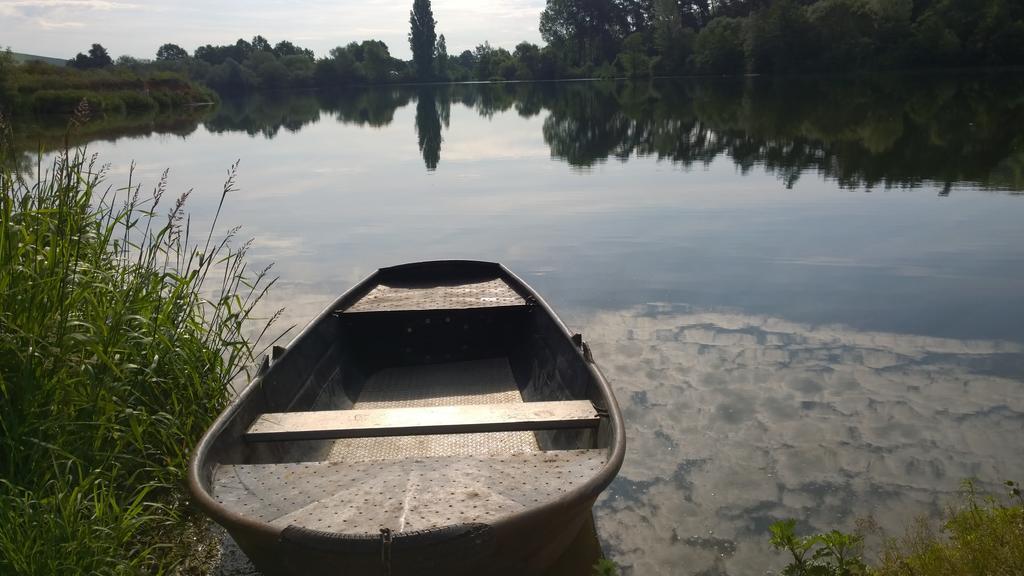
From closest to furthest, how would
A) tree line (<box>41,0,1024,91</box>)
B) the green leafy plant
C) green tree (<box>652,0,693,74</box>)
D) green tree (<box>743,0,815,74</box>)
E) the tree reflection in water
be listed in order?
1. the green leafy plant
2. the tree reflection in water
3. tree line (<box>41,0,1024,91</box>)
4. green tree (<box>743,0,815,74</box>)
5. green tree (<box>652,0,693,74</box>)

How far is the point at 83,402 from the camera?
3592mm

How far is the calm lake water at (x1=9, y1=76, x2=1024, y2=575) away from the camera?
4.54 meters

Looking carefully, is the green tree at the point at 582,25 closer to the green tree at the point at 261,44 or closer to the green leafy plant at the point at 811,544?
the green tree at the point at 261,44

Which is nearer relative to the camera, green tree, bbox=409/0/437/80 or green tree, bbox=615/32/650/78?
green tree, bbox=615/32/650/78

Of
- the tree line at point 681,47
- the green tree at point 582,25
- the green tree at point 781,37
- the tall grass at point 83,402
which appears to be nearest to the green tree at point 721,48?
the tree line at point 681,47

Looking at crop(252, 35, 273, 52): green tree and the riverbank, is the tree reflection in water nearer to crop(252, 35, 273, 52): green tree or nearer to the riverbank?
the riverbank

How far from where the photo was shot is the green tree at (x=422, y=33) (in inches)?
3816

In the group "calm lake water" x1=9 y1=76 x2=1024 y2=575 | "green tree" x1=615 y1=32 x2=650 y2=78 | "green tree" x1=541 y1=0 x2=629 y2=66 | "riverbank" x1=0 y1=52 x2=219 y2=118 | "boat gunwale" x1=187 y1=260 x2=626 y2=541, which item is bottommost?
"calm lake water" x1=9 y1=76 x2=1024 y2=575

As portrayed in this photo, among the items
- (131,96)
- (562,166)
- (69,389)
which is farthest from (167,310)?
(131,96)

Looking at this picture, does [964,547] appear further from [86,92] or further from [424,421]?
[86,92]

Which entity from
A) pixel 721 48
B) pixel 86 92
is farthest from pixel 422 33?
pixel 86 92

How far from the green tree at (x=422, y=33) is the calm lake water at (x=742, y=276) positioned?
78.0 m

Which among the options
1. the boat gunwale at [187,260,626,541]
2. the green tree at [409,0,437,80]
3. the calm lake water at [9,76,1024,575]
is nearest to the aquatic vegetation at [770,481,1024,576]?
the calm lake water at [9,76,1024,575]

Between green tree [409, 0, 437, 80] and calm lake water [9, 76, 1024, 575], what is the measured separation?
77995 millimetres
